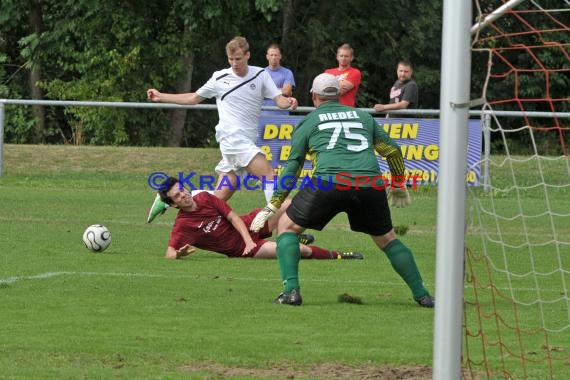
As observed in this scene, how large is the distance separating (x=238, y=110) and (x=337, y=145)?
524cm

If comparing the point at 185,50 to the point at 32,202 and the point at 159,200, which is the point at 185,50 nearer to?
the point at 32,202

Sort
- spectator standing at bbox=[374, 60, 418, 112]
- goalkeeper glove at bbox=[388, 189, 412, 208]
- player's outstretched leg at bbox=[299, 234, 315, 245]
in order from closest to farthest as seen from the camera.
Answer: goalkeeper glove at bbox=[388, 189, 412, 208], player's outstretched leg at bbox=[299, 234, 315, 245], spectator standing at bbox=[374, 60, 418, 112]

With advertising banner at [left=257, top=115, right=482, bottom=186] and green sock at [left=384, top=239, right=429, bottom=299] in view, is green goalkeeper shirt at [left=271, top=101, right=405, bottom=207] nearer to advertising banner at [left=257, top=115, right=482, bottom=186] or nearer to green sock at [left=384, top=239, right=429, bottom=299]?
green sock at [left=384, top=239, right=429, bottom=299]

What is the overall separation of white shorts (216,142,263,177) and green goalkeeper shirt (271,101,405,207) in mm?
4793

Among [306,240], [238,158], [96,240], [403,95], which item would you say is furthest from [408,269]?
[403,95]

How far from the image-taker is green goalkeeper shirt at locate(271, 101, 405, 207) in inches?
374

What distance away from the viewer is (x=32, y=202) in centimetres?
1864

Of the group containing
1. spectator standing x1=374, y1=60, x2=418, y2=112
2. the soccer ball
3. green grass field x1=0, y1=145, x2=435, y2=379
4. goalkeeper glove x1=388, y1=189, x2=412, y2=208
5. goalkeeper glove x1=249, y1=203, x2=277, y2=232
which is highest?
spectator standing x1=374, y1=60, x2=418, y2=112

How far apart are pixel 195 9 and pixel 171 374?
24.4 m

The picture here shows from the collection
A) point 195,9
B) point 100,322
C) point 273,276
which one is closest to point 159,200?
point 273,276

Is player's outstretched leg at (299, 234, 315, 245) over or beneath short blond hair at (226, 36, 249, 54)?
beneath

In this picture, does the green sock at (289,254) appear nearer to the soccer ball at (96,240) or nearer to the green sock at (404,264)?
the green sock at (404,264)

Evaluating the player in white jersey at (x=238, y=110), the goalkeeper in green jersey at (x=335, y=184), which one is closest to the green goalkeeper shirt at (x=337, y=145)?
the goalkeeper in green jersey at (x=335, y=184)

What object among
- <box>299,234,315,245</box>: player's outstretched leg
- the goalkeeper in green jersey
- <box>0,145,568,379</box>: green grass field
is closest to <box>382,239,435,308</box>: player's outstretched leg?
the goalkeeper in green jersey
